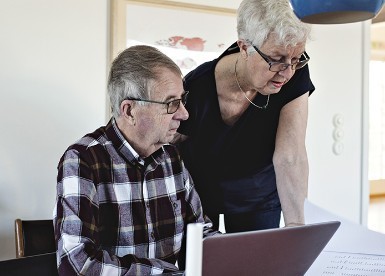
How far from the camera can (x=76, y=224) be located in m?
1.58

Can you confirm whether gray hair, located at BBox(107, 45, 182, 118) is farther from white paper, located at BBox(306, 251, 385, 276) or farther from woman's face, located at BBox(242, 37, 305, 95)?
white paper, located at BBox(306, 251, 385, 276)

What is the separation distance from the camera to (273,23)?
1.84 meters

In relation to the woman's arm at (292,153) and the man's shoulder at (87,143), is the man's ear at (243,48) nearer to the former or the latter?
the woman's arm at (292,153)

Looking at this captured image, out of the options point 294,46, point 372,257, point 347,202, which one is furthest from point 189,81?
point 347,202

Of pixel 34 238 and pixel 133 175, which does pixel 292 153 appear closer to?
pixel 133 175

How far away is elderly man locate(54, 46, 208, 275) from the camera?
1.64 m

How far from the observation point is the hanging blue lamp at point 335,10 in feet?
3.57

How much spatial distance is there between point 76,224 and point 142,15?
6.42 feet

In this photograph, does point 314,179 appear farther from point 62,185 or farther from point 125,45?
point 62,185

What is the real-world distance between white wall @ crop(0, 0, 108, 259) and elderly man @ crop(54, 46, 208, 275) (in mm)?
1298

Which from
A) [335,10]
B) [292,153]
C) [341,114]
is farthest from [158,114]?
[341,114]

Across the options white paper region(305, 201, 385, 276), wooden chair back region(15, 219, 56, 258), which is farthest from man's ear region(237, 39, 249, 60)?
wooden chair back region(15, 219, 56, 258)

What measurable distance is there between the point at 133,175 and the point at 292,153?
0.61 meters

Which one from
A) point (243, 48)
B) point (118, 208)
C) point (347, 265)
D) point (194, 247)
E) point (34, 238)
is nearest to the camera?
point (194, 247)
